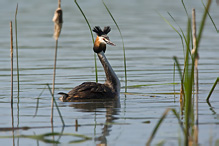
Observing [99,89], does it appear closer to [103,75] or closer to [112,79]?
[112,79]

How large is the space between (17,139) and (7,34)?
12756 mm

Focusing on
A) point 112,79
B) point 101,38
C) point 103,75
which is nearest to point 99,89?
point 112,79

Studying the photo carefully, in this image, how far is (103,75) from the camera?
490 inches

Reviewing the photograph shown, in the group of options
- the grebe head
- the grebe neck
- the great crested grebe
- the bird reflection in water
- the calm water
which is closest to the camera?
the calm water

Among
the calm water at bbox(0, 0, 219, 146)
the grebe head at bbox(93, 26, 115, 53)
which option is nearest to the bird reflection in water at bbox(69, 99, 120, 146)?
the calm water at bbox(0, 0, 219, 146)

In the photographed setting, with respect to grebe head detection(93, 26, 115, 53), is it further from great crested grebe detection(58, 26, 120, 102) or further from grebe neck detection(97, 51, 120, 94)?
grebe neck detection(97, 51, 120, 94)

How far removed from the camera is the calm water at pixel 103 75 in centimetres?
715

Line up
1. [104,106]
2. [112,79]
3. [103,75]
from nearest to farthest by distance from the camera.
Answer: [104,106] → [112,79] → [103,75]

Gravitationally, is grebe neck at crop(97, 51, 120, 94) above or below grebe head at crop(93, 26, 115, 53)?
below

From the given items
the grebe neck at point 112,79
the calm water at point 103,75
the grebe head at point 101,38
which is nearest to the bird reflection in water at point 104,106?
the calm water at point 103,75

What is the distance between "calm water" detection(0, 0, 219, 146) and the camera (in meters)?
7.15

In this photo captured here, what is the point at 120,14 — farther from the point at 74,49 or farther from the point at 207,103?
the point at 207,103

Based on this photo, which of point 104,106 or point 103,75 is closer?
point 104,106

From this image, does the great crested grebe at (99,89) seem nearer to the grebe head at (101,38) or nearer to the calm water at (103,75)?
the grebe head at (101,38)
